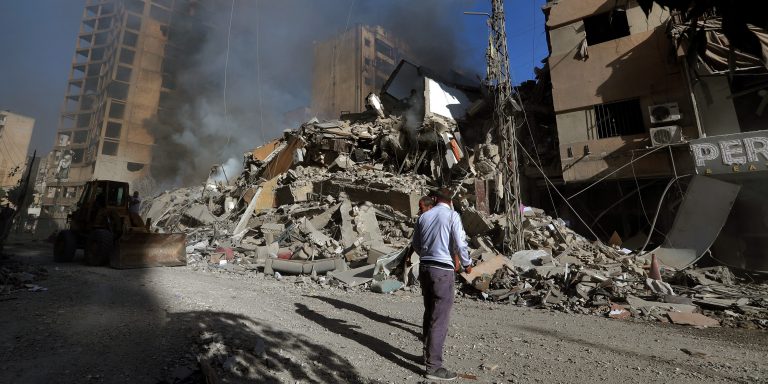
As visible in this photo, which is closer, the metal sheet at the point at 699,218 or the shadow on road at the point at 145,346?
the shadow on road at the point at 145,346

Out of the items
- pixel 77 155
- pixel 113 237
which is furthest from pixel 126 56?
pixel 113 237

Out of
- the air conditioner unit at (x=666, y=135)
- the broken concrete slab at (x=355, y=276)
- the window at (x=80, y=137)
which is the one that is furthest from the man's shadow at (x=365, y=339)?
the window at (x=80, y=137)

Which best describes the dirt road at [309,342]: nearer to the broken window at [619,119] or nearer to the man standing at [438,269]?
the man standing at [438,269]

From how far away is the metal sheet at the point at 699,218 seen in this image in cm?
902

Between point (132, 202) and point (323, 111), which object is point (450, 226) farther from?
point (323, 111)

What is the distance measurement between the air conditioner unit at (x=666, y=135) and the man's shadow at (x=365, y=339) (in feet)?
38.3

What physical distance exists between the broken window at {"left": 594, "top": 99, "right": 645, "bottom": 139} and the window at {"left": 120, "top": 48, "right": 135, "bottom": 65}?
45239 mm

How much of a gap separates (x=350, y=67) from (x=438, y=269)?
42.8m

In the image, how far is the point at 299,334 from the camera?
3838 millimetres

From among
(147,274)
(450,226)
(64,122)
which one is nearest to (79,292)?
(147,274)

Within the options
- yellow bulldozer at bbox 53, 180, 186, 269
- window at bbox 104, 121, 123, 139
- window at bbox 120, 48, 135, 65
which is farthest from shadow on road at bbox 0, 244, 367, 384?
window at bbox 120, 48, 135, 65

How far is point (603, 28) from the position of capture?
43.2 feet

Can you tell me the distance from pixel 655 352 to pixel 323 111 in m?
43.9

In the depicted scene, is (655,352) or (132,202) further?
(132,202)
